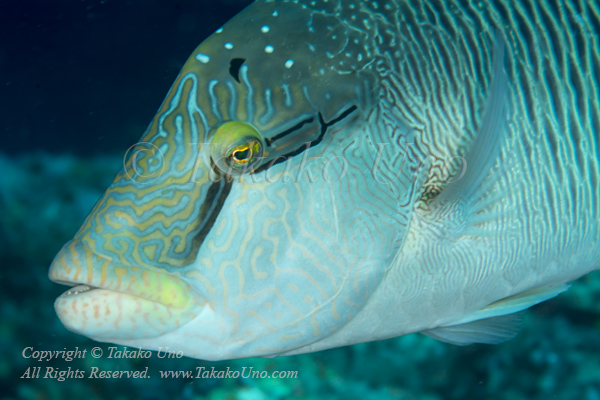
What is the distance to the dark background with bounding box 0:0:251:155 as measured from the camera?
6387 millimetres

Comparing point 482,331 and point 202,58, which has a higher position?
point 202,58

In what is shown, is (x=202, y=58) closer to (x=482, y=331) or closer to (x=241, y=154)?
(x=241, y=154)

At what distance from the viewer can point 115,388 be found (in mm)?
4066

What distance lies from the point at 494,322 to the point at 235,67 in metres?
2.34

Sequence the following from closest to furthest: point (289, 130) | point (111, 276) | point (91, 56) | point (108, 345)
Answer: point (111, 276) < point (289, 130) < point (108, 345) < point (91, 56)

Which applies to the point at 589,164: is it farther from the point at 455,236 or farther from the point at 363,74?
the point at 363,74

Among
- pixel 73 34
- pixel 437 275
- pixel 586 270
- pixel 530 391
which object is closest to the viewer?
pixel 437 275

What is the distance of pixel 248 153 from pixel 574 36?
1803 millimetres

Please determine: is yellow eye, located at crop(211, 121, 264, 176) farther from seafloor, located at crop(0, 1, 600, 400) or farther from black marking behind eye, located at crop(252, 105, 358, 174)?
seafloor, located at crop(0, 1, 600, 400)

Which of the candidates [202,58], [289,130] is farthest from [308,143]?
[202,58]

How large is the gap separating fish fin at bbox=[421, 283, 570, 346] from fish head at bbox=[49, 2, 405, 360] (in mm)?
1177

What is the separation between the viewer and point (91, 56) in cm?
676

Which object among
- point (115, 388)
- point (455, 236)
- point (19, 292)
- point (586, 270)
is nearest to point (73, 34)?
point (19, 292)

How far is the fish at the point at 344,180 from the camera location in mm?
1514
